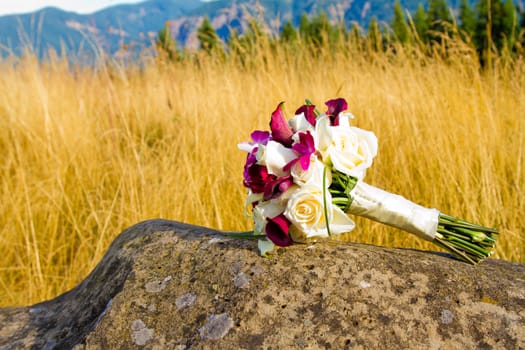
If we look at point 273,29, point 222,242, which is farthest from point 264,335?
point 273,29

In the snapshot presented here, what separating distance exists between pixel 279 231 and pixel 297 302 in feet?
0.59

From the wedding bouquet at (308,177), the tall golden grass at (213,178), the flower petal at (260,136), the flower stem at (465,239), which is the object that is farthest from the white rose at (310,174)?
the tall golden grass at (213,178)

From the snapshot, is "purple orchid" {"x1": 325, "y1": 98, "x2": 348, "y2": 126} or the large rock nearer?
the large rock

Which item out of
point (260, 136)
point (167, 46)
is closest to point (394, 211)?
point (260, 136)

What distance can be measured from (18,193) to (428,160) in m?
2.44

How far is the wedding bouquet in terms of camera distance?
1.14m

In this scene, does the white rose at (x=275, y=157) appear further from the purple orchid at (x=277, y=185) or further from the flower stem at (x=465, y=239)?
the flower stem at (x=465, y=239)

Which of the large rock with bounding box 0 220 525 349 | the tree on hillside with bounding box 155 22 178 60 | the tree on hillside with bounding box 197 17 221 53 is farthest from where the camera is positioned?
the tree on hillside with bounding box 155 22 178 60

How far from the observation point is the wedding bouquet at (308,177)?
3.74ft

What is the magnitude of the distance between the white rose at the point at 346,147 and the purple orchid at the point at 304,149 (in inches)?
1.5

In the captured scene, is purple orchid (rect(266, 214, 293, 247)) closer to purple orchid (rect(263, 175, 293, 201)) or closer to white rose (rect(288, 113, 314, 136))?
purple orchid (rect(263, 175, 293, 201))

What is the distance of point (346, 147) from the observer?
1.19 metres

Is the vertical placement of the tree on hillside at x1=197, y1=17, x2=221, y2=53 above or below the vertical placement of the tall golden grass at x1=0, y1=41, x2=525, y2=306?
above

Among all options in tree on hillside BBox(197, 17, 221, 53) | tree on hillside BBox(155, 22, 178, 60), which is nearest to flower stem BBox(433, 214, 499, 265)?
tree on hillside BBox(197, 17, 221, 53)
